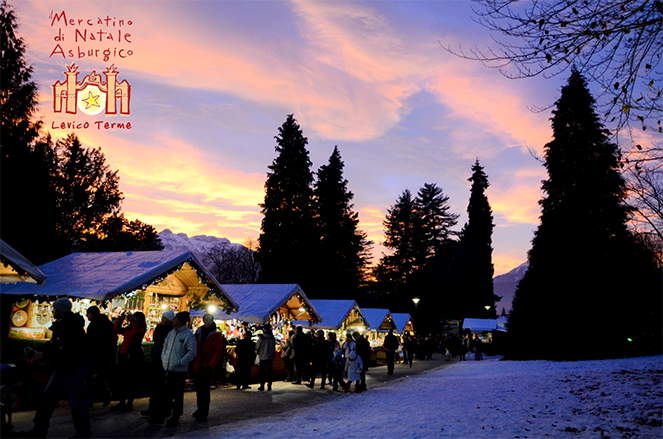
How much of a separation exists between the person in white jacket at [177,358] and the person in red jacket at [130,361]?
193cm

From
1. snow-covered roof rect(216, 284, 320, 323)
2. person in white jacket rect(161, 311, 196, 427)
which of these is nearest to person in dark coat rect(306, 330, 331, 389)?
Result: snow-covered roof rect(216, 284, 320, 323)

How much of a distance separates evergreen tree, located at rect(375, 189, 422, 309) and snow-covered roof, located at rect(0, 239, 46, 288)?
58988 millimetres

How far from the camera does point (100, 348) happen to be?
24.5 feet

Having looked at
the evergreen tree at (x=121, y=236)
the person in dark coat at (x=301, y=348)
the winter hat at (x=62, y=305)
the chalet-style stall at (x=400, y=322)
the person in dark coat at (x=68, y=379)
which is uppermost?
the evergreen tree at (x=121, y=236)

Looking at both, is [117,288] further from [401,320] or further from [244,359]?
[401,320]

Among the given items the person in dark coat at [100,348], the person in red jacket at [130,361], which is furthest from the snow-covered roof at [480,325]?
the person in dark coat at [100,348]

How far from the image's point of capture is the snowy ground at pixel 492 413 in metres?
7.95

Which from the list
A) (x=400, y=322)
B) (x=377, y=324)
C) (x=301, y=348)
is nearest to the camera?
(x=301, y=348)

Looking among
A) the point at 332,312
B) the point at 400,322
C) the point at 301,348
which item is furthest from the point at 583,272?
the point at 400,322

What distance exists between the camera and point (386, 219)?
7600cm

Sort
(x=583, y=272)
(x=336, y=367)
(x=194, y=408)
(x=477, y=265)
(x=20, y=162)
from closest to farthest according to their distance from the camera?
(x=194, y=408) < (x=336, y=367) < (x=583, y=272) < (x=20, y=162) < (x=477, y=265)

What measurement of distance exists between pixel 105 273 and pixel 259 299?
8.29 meters

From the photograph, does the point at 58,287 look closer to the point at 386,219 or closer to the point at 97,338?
the point at 97,338

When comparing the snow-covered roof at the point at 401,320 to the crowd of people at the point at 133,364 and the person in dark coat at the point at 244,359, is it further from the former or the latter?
the person in dark coat at the point at 244,359
